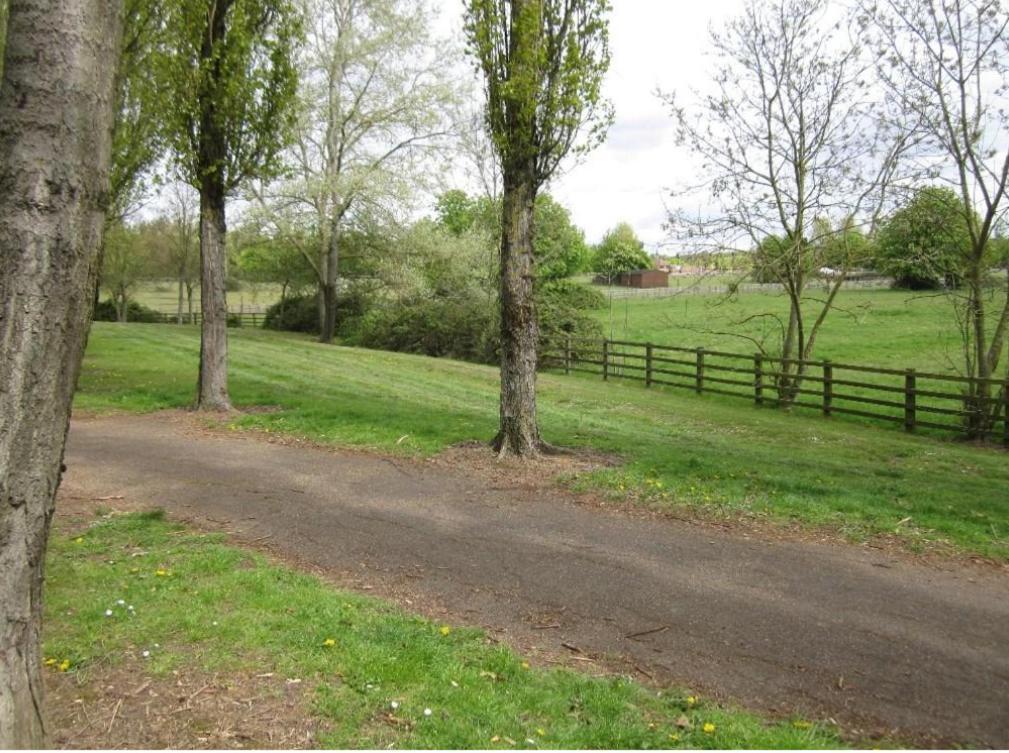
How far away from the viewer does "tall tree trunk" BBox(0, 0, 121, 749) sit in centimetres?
362

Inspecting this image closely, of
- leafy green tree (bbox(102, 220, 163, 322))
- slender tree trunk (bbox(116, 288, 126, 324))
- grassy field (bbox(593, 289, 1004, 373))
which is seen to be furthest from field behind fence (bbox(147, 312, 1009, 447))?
slender tree trunk (bbox(116, 288, 126, 324))

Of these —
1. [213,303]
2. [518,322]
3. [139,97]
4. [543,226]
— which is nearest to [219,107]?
[213,303]

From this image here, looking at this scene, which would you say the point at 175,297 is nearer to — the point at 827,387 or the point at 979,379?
the point at 827,387

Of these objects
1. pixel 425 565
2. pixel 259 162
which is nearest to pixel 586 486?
pixel 425 565

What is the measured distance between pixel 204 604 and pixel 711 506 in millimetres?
5430

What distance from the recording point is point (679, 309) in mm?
44750

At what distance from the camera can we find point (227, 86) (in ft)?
43.0

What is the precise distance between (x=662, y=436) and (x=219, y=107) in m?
9.70

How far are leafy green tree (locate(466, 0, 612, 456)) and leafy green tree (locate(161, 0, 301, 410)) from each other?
185 inches

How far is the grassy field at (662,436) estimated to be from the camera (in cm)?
871

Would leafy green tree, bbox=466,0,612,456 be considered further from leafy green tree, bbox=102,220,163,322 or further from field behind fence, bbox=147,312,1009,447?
leafy green tree, bbox=102,220,163,322

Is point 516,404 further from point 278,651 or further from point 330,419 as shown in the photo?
point 278,651

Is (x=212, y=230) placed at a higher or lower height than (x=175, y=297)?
lower

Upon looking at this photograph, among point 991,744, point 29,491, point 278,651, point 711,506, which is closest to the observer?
point 29,491
